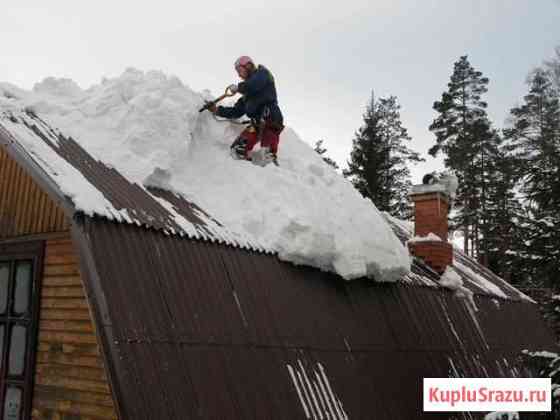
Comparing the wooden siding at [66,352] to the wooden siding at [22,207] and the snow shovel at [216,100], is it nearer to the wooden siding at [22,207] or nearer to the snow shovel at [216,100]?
the wooden siding at [22,207]

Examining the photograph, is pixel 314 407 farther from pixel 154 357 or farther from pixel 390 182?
pixel 390 182

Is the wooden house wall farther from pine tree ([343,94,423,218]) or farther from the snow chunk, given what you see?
pine tree ([343,94,423,218])

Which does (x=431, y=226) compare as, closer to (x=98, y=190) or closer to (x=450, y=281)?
(x=450, y=281)

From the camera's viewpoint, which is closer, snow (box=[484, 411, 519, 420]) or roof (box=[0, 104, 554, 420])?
roof (box=[0, 104, 554, 420])

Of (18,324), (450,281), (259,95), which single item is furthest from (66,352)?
(450,281)

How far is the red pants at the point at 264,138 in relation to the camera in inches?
360

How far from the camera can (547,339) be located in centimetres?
1390

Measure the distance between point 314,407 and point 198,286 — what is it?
167 centimetres

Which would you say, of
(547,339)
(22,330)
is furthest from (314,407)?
(547,339)

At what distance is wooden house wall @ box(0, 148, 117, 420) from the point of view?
561 cm

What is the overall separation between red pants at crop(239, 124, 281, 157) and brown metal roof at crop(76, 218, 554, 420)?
2348mm

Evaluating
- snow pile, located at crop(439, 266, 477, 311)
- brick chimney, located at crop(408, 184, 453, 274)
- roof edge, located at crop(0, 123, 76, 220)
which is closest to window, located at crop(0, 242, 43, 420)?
roof edge, located at crop(0, 123, 76, 220)

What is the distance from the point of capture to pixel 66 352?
5844mm

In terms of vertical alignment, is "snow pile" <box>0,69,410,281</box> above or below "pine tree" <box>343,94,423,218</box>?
below
